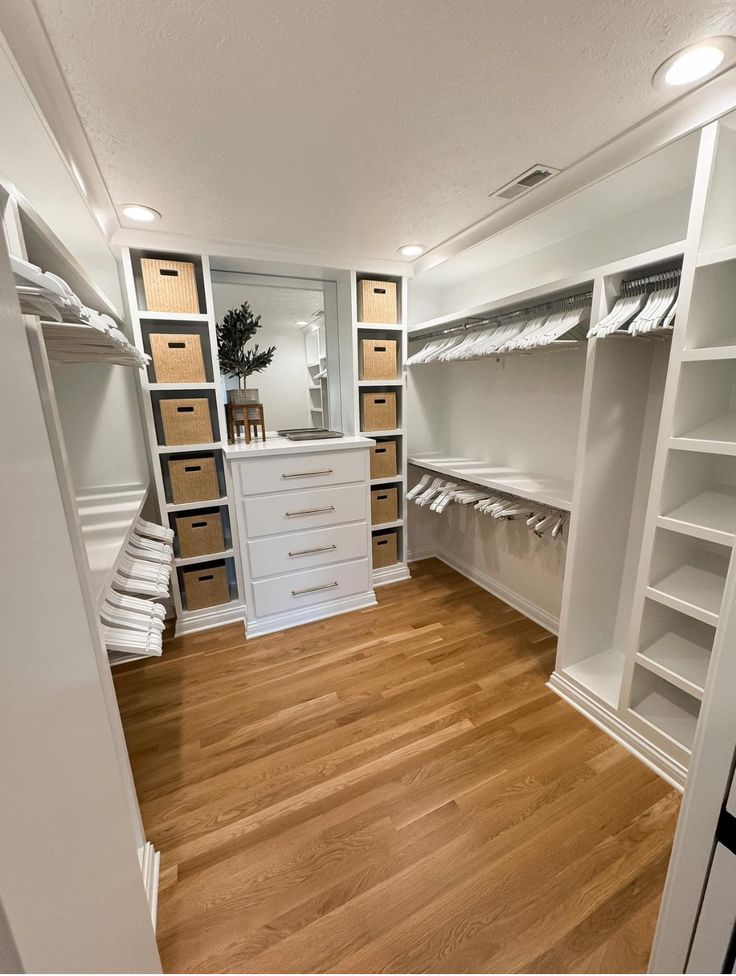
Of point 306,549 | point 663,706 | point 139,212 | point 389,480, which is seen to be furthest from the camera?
point 389,480

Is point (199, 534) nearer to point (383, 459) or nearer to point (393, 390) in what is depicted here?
point (383, 459)

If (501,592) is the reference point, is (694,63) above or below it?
above

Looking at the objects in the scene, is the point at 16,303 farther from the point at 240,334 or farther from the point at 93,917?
the point at 240,334

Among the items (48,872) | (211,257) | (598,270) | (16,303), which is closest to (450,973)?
(48,872)

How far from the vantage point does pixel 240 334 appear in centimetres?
241

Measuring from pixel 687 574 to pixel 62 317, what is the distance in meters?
2.22

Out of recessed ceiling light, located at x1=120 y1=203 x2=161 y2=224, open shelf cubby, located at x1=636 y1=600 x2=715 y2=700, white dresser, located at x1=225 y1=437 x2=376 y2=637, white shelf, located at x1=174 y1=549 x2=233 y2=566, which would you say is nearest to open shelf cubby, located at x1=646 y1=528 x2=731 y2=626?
open shelf cubby, located at x1=636 y1=600 x2=715 y2=700

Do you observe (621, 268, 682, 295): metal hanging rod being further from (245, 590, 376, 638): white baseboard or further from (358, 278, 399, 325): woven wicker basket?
(245, 590, 376, 638): white baseboard

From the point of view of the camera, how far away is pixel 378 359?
2668mm

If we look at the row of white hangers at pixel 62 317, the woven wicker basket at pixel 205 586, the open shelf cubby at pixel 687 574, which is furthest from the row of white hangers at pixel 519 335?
the woven wicker basket at pixel 205 586

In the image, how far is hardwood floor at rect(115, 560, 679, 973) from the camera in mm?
1044

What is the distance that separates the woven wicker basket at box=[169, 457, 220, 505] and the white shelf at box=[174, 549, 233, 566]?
0.35 m

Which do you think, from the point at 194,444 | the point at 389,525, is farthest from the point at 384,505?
the point at 194,444

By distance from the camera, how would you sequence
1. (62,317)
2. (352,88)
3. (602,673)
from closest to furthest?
(62,317) → (352,88) → (602,673)
